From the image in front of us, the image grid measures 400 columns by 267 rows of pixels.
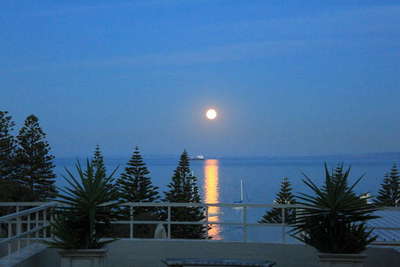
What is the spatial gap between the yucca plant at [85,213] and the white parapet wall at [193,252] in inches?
57.8

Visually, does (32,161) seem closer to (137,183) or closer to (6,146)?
(6,146)

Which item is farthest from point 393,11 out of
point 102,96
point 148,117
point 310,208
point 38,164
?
point 148,117

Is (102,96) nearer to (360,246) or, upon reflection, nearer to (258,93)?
(258,93)

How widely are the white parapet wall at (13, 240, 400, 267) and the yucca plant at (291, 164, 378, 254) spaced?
151cm

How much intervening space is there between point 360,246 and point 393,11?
13769 millimetres

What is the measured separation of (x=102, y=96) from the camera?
108 feet

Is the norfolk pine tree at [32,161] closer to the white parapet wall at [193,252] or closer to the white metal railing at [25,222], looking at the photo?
the white metal railing at [25,222]

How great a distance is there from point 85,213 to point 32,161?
2665cm

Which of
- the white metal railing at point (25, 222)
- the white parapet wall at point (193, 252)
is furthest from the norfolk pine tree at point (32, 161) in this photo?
the white parapet wall at point (193, 252)

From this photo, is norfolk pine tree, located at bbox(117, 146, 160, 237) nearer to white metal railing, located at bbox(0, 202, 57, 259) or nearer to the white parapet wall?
white metal railing, located at bbox(0, 202, 57, 259)

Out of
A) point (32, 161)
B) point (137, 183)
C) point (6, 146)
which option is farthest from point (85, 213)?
point (137, 183)

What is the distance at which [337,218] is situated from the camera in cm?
607

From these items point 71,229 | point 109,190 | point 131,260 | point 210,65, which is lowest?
point 131,260

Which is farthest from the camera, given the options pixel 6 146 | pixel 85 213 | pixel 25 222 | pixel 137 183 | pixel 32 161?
pixel 137 183
